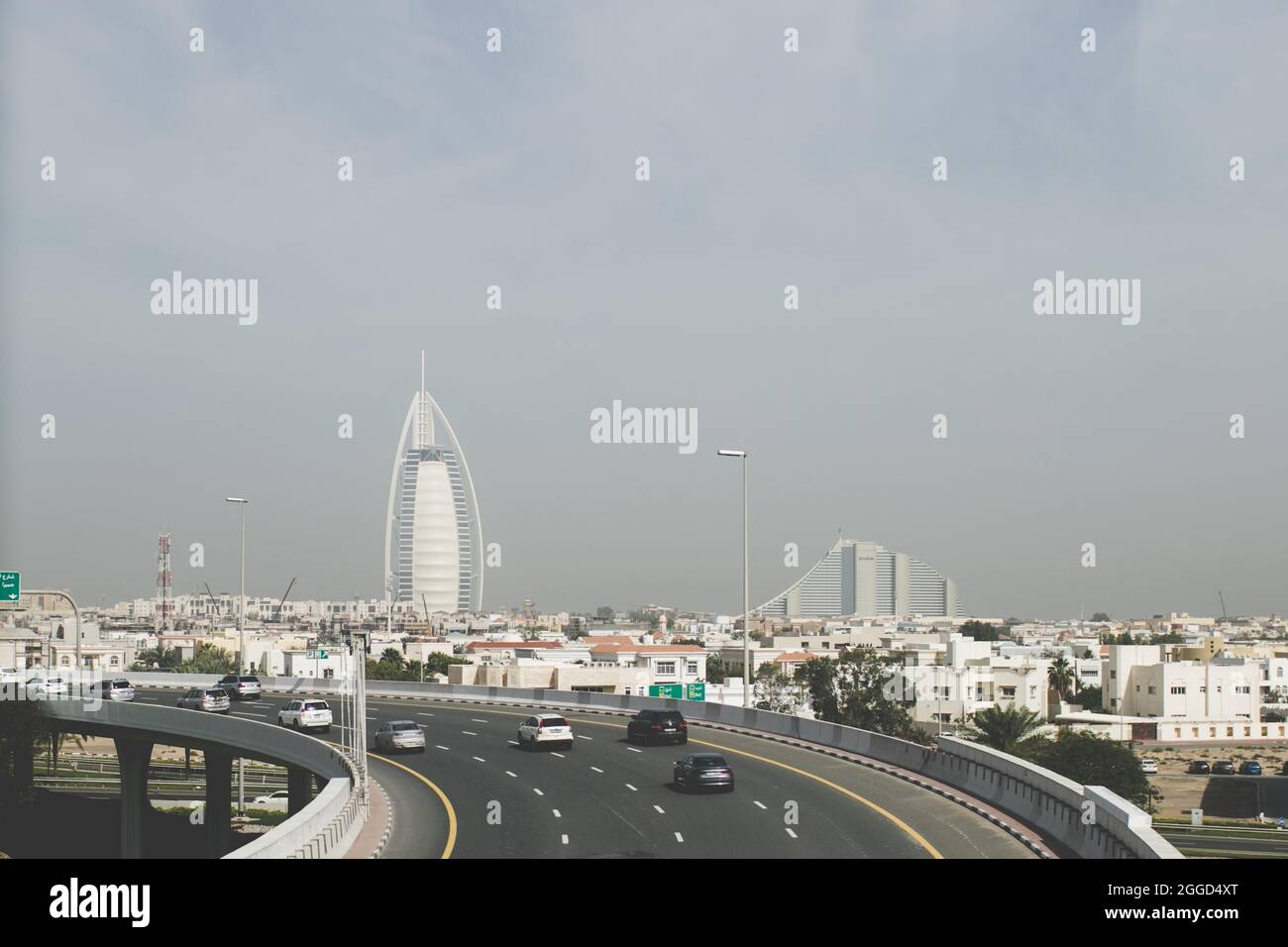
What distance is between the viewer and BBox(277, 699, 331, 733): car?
56969 mm

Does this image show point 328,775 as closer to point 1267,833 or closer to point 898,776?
point 898,776

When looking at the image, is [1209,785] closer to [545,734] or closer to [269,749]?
[545,734]

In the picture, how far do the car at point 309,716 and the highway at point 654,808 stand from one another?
35.6ft

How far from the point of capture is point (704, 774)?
34.4 m

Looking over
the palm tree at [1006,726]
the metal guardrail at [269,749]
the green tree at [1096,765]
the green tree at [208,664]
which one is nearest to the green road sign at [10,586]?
the metal guardrail at [269,749]

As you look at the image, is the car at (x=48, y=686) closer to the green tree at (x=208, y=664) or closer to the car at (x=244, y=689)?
the car at (x=244, y=689)

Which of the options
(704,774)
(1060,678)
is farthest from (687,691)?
(704,774)

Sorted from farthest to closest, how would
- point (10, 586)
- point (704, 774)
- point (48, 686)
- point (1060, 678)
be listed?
point (1060, 678) < point (48, 686) < point (10, 586) < point (704, 774)

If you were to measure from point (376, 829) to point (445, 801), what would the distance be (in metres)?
4.77

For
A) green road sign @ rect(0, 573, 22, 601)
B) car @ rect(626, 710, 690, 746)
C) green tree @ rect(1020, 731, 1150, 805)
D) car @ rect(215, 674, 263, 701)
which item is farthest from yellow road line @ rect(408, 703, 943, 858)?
green tree @ rect(1020, 731, 1150, 805)

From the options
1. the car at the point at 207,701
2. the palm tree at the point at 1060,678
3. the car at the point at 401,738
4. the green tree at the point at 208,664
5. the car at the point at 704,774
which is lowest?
the palm tree at the point at 1060,678

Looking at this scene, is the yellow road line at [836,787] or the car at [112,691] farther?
the car at [112,691]

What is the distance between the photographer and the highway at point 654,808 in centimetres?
2653
